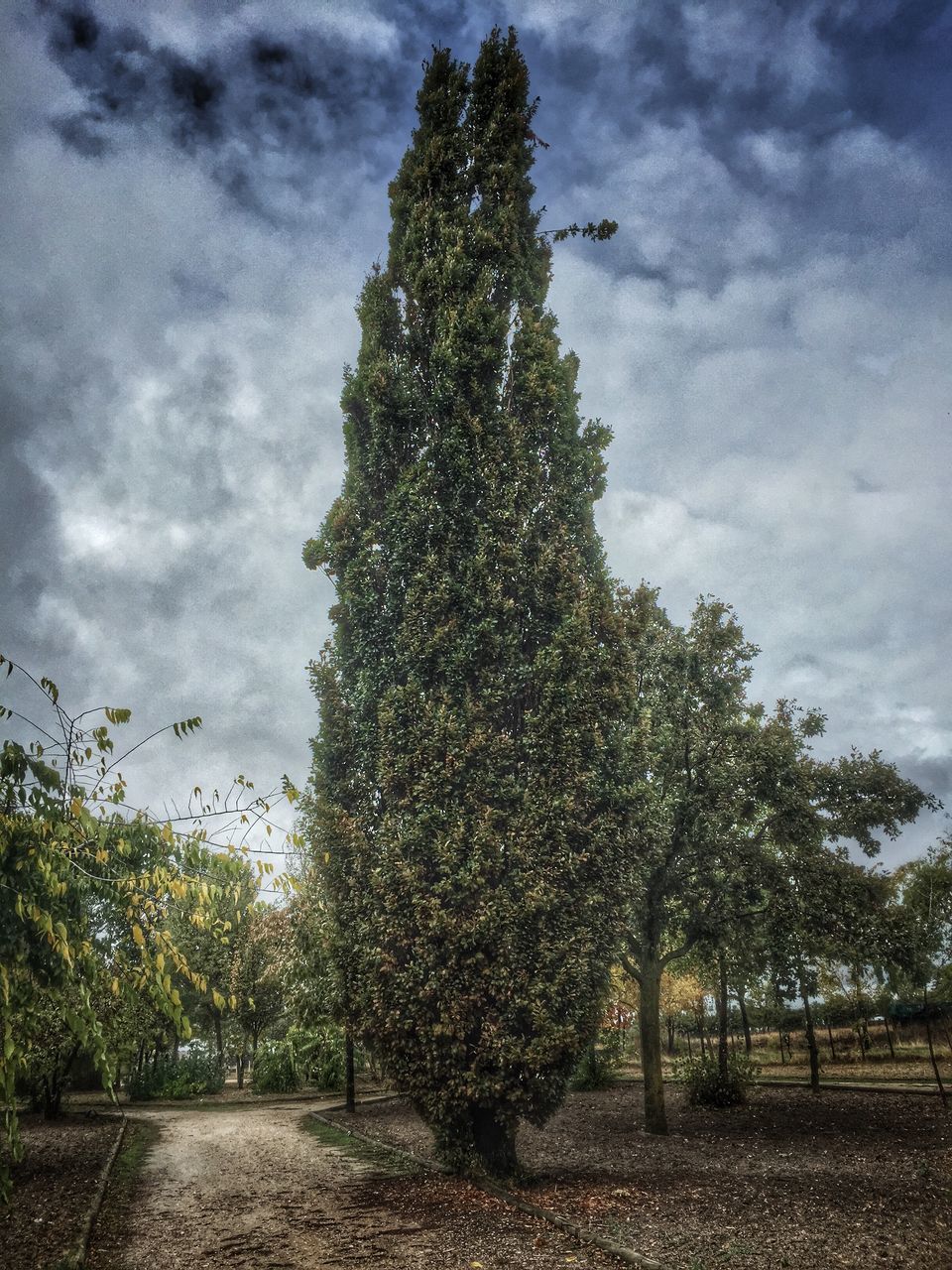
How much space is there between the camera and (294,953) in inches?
625

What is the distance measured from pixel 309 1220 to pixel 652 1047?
8.29m

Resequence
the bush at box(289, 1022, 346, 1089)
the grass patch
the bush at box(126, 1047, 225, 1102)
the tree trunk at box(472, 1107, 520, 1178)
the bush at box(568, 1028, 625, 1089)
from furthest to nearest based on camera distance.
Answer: the bush at box(289, 1022, 346, 1089)
the bush at box(126, 1047, 225, 1102)
the bush at box(568, 1028, 625, 1089)
the grass patch
the tree trunk at box(472, 1107, 520, 1178)

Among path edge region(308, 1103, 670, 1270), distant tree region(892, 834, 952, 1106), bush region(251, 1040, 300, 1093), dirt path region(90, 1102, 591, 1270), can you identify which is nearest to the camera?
path edge region(308, 1103, 670, 1270)

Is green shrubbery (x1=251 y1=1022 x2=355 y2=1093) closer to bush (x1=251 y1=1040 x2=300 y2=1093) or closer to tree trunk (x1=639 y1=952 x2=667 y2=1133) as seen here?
bush (x1=251 y1=1040 x2=300 y2=1093)

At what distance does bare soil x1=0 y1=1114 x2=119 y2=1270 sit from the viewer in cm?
670

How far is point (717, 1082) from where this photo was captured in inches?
674

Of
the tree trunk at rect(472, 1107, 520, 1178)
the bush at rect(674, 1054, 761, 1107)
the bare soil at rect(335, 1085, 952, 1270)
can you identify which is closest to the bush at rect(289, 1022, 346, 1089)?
the bare soil at rect(335, 1085, 952, 1270)

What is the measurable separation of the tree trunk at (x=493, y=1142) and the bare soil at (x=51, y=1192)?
175 inches

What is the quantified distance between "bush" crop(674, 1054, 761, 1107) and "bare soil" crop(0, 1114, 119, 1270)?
508 inches

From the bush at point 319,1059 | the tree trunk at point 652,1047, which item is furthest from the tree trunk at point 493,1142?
the bush at point 319,1059

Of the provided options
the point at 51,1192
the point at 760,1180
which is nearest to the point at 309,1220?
the point at 51,1192

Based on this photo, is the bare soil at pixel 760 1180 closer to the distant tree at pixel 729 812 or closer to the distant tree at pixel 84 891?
the distant tree at pixel 729 812

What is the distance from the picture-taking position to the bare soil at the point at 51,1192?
6.70 meters

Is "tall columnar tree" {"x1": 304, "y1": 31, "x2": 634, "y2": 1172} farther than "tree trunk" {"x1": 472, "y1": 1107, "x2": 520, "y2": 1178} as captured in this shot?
No
